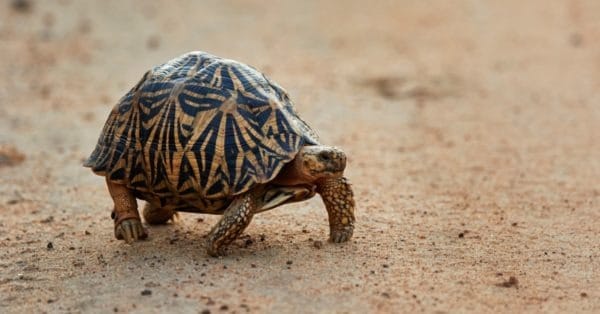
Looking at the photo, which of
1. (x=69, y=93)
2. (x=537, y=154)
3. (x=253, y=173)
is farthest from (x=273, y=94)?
(x=69, y=93)

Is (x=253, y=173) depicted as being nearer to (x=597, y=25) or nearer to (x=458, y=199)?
(x=458, y=199)

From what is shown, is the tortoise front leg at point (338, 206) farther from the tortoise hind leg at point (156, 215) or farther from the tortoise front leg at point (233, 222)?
the tortoise hind leg at point (156, 215)

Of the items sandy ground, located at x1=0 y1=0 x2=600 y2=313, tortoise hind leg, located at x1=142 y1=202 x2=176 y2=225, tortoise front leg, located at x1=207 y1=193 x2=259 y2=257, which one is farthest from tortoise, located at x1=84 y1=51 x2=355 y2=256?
tortoise hind leg, located at x1=142 y1=202 x2=176 y2=225

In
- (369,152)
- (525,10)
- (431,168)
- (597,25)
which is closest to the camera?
(431,168)

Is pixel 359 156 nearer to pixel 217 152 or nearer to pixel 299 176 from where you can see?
pixel 299 176

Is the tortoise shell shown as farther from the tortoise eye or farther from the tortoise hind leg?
the tortoise hind leg

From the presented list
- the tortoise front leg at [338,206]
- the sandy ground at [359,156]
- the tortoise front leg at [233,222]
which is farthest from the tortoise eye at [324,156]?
the sandy ground at [359,156]
